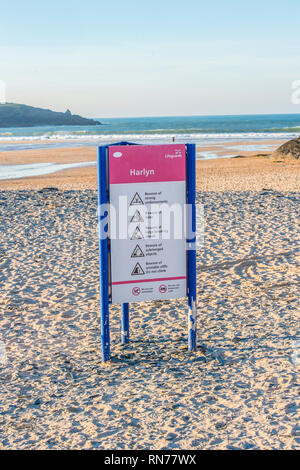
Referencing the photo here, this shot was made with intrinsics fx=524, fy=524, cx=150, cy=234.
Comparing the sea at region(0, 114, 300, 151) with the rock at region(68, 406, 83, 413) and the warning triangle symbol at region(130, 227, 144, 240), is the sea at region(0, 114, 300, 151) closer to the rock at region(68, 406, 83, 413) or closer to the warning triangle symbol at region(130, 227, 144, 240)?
the warning triangle symbol at region(130, 227, 144, 240)

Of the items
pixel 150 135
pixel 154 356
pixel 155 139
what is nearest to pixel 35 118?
pixel 150 135

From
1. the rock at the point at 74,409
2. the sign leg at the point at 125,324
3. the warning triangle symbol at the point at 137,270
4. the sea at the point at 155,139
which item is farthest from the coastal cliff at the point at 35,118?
the rock at the point at 74,409

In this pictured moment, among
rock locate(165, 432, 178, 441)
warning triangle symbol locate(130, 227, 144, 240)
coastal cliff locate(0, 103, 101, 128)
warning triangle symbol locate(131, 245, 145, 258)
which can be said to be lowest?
rock locate(165, 432, 178, 441)

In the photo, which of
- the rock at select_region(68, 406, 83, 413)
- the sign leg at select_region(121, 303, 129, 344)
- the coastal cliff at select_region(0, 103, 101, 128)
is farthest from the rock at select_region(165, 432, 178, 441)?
the coastal cliff at select_region(0, 103, 101, 128)

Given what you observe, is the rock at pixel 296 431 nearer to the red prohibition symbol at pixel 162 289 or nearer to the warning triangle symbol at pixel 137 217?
the red prohibition symbol at pixel 162 289

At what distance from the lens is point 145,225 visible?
4.31 metres

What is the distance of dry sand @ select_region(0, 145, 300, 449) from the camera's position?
336 centimetres

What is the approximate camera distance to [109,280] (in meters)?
4.30

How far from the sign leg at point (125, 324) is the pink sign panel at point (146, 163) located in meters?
1.15

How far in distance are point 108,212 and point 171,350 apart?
1381 millimetres

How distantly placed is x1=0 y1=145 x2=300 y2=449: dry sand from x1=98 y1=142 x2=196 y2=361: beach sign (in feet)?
1.38

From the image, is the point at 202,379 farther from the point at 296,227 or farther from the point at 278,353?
the point at 296,227

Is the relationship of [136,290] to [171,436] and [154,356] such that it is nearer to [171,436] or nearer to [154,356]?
[154,356]

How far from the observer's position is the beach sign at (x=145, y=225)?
13.6 ft
